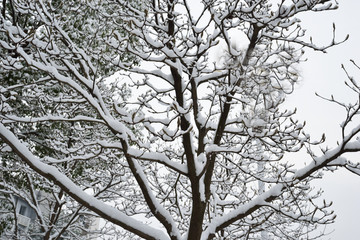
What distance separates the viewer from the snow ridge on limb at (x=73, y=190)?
3.77m

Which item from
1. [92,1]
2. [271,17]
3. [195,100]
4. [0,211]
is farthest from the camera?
[0,211]

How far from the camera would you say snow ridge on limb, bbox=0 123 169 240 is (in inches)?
149

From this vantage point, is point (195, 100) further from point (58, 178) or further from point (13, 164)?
point (13, 164)

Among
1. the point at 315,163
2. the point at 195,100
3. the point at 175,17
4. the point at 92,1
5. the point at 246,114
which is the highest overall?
the point at 92,1

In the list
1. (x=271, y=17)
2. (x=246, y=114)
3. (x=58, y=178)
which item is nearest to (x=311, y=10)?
(x=271, y=17)

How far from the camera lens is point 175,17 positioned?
4.75m

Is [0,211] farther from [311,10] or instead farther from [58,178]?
[311,10]

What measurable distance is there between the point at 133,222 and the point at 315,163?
2362 millimetres

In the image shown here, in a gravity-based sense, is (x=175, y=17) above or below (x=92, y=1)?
below

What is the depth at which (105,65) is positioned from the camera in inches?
286

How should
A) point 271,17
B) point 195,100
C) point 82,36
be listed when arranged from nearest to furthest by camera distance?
point 271,17, point 195,100, point 82,36

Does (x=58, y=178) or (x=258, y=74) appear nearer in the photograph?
(x=58, y=178)

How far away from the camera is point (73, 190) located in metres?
3.94

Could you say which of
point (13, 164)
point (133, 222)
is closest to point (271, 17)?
point (133, 222)
